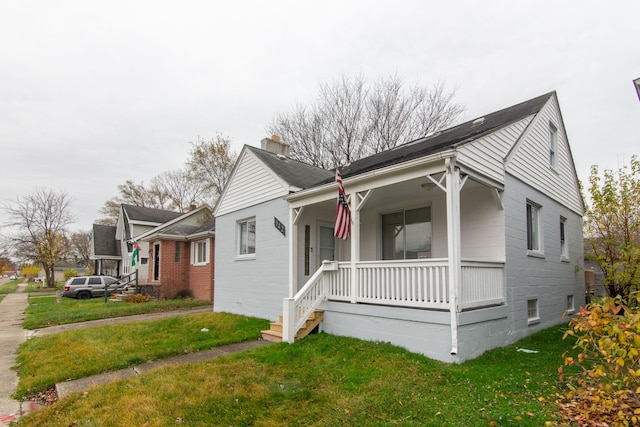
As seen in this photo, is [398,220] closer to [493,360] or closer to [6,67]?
[493,360]

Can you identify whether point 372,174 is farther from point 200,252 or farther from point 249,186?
point 200,252

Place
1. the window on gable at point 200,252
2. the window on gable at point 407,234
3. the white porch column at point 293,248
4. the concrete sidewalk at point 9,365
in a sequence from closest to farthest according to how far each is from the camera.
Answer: the concrete sidewalk at point 9,365 → the window on gable at point 407,234 → the white porch column at point 293,248 → the window on gable at point 200,252

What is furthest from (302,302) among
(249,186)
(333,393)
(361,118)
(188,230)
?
(361,118)

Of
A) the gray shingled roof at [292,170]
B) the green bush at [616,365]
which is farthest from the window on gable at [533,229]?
the gray shingled roof at [292,170]

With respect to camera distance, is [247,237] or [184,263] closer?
[247,237]

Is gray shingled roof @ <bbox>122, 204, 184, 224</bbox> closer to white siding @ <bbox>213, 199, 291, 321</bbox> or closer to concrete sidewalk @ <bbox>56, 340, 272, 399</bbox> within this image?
white siding @ <bbox>213, 199, 291, 321</bbox>

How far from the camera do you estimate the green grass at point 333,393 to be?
3.87 metres

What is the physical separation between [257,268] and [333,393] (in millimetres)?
6370

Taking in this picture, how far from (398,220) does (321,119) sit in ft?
59.6

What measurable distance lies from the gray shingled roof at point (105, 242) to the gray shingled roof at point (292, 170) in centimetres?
2474

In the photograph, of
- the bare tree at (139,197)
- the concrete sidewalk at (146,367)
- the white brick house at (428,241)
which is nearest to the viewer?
the concrete sidewalk at (146,367)

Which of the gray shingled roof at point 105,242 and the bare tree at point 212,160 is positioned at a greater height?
the bare tree at point 212,160

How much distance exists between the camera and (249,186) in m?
11.2

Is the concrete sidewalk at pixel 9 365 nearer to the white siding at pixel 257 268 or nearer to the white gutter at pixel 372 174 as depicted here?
the white siding at pixel 257 268
